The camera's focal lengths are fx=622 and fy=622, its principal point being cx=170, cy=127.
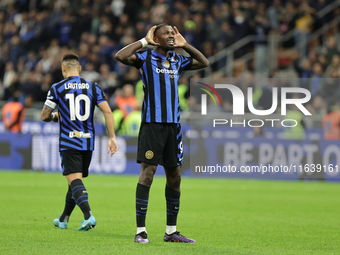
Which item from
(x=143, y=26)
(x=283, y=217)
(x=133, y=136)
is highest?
(x=143, y=26)

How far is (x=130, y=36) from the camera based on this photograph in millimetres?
20547

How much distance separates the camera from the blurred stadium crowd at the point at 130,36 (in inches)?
728

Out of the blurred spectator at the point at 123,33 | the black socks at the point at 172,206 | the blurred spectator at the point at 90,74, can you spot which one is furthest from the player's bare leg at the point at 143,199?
the blurred spectator at the point at 90,74

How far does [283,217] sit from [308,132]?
6.81 metres

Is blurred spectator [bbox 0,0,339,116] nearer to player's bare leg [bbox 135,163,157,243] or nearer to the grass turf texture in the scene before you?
the grass turf texture

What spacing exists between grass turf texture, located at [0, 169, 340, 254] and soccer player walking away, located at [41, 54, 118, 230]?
688mm

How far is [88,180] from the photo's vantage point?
48.2 ft

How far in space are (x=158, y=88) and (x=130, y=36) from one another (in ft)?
47.7

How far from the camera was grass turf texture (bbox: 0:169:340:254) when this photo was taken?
238 inches

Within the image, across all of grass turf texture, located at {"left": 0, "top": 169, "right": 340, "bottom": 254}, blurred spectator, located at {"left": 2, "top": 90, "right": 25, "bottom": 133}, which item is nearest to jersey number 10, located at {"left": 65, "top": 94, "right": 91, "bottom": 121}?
grass turf texture, located at {"left": 0, "top": 169, "right": 340, "bottom": 254}

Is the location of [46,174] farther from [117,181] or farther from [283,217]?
[283,217]

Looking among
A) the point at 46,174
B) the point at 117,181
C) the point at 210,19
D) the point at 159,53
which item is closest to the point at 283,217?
the point at 159,53

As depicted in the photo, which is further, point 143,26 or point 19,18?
point 19,18

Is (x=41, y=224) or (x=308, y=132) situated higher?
(x=308, y=132)
